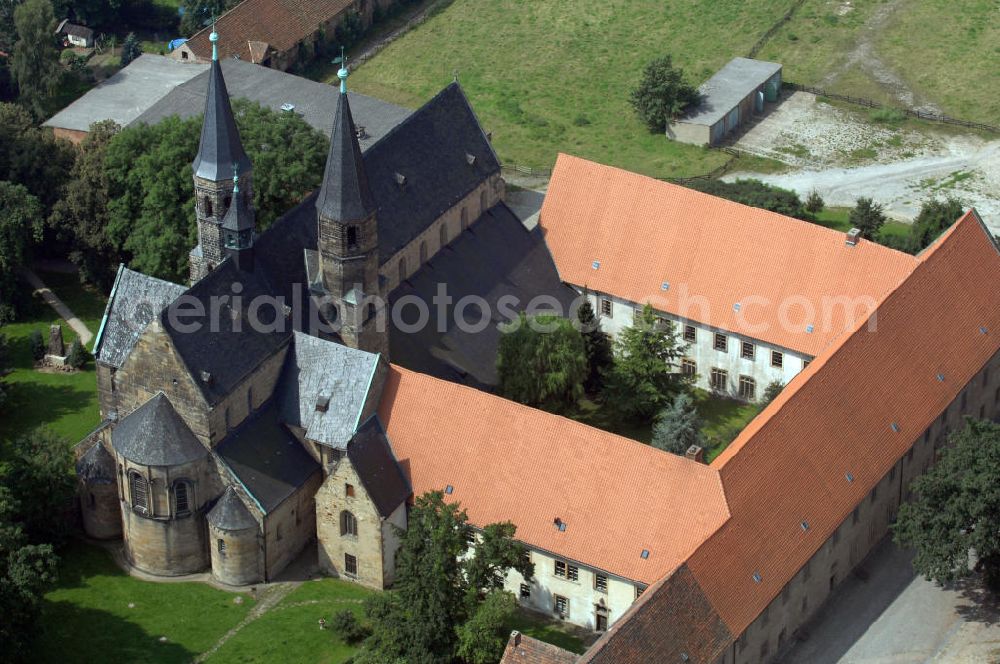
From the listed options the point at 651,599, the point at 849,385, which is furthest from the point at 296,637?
the point at 849,385

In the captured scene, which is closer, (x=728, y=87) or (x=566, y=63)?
(x=728, y=87)

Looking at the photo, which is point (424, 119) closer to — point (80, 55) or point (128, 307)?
point (128, 307)

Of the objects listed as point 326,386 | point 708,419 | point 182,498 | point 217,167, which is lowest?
point 708,419

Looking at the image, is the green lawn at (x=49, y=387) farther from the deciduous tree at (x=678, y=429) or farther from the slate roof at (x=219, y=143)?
the deciduous tree at (x=678, y=429)

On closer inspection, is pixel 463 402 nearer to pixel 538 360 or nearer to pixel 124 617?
pixel 538 360

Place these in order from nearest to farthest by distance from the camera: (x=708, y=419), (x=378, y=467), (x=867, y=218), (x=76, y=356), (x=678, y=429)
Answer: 1. (x=378, y=467)
2. (x=678, y=429)
3. (x=708, y=419)
4. (x=76, y=356)
5. (x=867, y=218)

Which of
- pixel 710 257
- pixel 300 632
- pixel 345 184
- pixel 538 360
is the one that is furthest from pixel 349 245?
pixel 710 257

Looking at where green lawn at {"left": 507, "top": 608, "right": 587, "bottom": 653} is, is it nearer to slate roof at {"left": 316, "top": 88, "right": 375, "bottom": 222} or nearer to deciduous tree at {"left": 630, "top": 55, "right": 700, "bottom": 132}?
slate roof at {"left": 316, "top": 88, "right": 375, "bottom": 222}

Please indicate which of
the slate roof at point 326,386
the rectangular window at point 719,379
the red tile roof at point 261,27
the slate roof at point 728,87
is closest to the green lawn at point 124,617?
the slate roof at point 326,386
